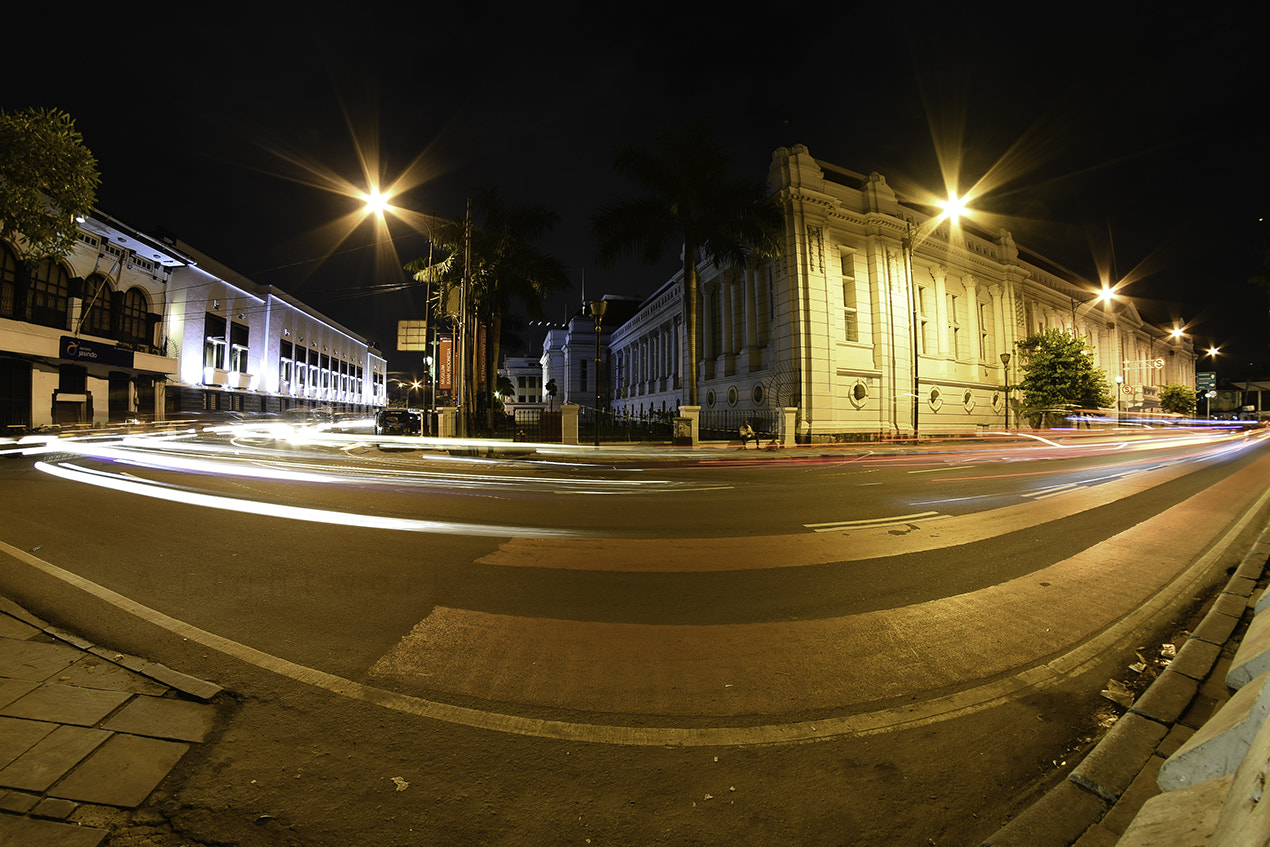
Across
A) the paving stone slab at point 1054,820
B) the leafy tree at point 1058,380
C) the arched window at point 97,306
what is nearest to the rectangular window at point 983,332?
the leafy tree at point 1058,380

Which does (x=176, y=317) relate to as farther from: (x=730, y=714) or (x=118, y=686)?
(x=730, y=714)

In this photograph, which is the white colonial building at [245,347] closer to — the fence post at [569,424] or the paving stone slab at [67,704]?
the fence post at [569,424]

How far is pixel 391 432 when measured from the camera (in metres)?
28.9

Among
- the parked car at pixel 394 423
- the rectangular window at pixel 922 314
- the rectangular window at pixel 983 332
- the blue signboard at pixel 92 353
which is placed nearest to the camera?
the parked car at pixel 394 423

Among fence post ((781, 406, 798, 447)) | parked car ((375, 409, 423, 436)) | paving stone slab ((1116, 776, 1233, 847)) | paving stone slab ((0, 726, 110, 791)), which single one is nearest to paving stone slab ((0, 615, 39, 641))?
paving stone slab ((0, 726, 110, 791))

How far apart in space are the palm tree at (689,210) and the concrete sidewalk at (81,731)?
71.9ft

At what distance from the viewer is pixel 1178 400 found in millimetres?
62469

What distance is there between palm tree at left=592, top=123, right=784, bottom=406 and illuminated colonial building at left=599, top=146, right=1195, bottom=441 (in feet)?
15.9

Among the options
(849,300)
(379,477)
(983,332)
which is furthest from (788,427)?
(983,332)

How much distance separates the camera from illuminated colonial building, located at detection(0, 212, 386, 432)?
28172 mm

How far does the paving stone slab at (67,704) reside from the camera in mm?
2463

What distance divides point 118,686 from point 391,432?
28.6 m

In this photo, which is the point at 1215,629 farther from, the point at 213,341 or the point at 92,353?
the point at 213,341

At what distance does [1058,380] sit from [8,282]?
2702 inches
